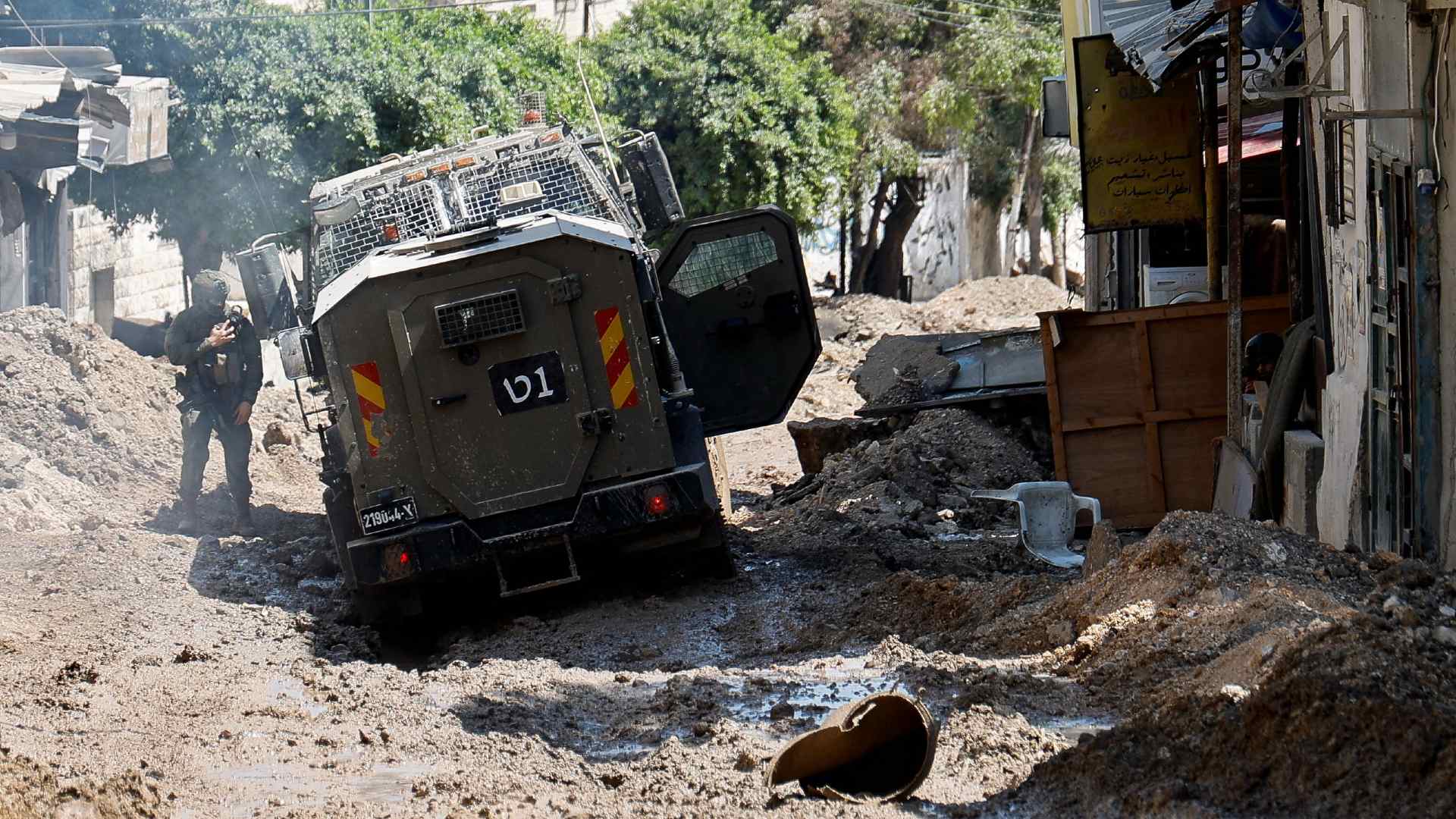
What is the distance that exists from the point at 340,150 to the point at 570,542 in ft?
39.0

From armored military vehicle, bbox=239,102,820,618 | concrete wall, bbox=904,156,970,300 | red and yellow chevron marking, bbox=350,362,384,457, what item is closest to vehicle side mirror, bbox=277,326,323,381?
armored military vehicle, bbox=239,102,820,618

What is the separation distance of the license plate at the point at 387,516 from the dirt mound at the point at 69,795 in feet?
9.41

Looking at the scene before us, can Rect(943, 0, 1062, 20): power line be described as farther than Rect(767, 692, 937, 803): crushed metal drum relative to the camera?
Yes

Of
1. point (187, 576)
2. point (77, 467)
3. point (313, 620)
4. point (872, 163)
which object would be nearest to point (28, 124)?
point (77, 467)

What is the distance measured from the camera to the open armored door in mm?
8914

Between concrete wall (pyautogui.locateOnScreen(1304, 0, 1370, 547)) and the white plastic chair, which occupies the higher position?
concrete wall (pyautogui.locateOnScreen(1304, 0, 1370, 547))

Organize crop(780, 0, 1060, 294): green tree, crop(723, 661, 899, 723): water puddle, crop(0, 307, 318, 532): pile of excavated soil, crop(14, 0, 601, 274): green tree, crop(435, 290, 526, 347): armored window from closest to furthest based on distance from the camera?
crop(723, 661, 899, 723): water puddle, crop(435, 290, 526, 347): armored window, crop(0, 307, 318, 532): pile of excavated soil, crop(14, 0, 601, 274): green tree, crop(780, 0, 1060, 294): green tree

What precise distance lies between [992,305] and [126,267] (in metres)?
14.1

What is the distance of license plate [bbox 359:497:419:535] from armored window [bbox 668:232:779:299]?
2.00 meters

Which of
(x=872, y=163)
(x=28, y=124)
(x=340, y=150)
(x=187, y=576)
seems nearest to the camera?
(x=187, y=576)

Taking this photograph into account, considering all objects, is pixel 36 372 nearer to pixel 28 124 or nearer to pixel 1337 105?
pixel 28 124

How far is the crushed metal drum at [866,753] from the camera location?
15.4ft

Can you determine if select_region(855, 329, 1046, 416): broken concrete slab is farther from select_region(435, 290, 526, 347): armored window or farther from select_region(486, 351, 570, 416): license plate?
select_region(435, 290, 526, 347): armored window

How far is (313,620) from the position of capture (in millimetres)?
8555
